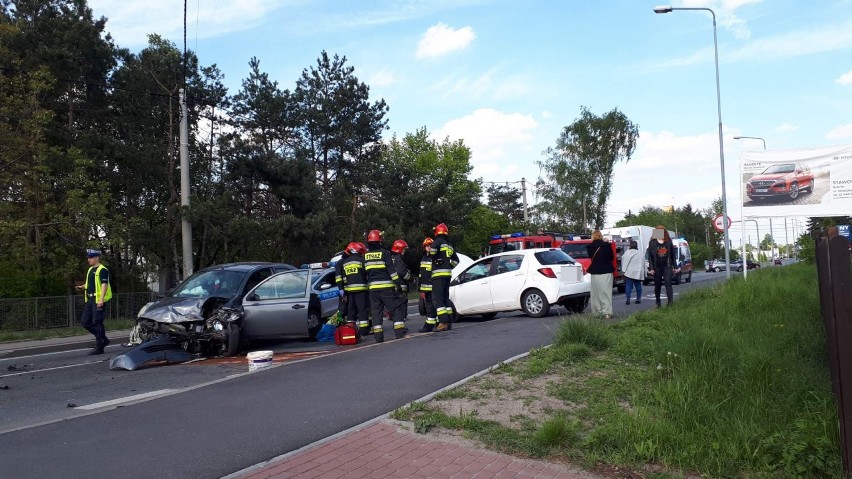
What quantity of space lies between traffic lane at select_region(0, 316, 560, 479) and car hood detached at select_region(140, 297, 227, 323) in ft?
7.39

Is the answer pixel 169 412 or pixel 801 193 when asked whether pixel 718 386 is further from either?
pixel 801 193

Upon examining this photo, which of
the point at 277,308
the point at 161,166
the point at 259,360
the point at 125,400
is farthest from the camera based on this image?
the point at 161,166

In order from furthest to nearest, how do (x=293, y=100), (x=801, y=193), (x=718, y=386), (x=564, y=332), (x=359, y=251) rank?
1. (x=293, y=100)
2. (x=801, y=193)
3. (x=359, y=251)
4. (x=564, y=332)
5. (x=718, y=386)

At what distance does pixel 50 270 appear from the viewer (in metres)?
23.6

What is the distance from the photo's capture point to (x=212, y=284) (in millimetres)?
11820

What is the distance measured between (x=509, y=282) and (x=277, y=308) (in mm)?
5538

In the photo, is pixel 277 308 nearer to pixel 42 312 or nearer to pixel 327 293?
pixel 327 293

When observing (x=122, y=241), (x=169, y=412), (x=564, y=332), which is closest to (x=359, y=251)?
(x=564, y=332)

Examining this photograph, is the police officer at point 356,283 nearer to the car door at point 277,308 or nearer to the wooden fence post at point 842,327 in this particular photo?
the car door at point 277,308

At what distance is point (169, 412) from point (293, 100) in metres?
30.7

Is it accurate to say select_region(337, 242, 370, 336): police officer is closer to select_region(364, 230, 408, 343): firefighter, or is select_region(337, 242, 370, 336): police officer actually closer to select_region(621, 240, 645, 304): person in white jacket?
select_region(364, 230, 408, 343): firefighter

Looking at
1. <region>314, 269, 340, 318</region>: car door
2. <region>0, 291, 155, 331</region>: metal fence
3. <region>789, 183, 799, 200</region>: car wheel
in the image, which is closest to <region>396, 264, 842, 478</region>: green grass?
<region>314, 269, 340, 318</region>: car door

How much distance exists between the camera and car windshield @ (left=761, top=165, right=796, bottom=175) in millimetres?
19875

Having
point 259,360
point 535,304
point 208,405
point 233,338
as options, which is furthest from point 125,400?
point 535,304
